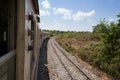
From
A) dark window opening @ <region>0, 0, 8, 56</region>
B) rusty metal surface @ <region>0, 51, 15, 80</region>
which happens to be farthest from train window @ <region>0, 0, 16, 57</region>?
rusty metal surface @ <region>0, 51, 15, 80</region>

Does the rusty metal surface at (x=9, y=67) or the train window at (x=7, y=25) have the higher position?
the train window at (x=7, y=25)

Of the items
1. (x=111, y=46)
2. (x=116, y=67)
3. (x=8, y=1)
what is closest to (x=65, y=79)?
(x=116, y=67)

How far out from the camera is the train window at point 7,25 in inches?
107

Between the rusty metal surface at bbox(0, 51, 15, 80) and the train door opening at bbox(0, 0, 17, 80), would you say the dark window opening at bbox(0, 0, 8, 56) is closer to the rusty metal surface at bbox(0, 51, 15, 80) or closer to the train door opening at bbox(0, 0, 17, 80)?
the train door opening at bbox(0, 0, 17, 80)

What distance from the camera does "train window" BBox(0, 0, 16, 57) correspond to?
8.91ft

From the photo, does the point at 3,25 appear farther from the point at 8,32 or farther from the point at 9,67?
the point at 9,67

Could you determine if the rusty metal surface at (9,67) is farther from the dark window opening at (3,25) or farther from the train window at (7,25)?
the dark window opening at (3,25)

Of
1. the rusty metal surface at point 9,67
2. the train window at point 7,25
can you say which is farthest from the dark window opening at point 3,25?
the rusty metal surface at point 9,67

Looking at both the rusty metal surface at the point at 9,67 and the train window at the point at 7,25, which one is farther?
the train window at the point at 7,25

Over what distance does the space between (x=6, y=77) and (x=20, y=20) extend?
773mm

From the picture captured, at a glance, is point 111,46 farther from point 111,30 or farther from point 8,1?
point 8,1

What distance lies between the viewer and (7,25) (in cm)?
291

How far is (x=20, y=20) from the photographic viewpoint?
269cm

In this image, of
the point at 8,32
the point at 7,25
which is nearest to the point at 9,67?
the point at 8,32
